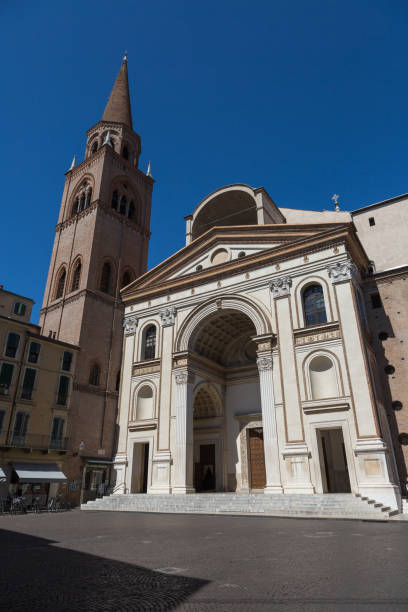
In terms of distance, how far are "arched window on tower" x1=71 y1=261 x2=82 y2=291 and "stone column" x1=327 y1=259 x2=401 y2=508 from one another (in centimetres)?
2015

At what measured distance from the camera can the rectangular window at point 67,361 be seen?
→ 86.5 ft

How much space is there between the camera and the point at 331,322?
706 inches

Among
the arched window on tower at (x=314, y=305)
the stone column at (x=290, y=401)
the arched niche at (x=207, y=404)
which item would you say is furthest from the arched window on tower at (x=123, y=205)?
the arched window on tower at (x=314, y=305)

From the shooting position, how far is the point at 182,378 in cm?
2136

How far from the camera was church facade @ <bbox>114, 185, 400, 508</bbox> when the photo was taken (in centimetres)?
1666

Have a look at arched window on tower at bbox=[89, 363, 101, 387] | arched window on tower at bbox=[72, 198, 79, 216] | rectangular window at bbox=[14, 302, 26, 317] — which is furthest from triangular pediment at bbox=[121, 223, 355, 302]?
arched window on tower at bbox=[72, 198, 79, 216]

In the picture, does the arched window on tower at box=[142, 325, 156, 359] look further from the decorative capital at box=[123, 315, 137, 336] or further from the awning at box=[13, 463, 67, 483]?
the awning at box=[13, 463, 67, 483]

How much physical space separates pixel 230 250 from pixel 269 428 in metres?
10.4

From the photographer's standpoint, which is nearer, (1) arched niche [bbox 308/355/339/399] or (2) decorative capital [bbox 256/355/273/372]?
(1) arched niche [bbox 308/355/339/399]

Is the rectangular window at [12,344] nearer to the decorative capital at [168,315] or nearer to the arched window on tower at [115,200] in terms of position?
the decorative capital at [168,315]

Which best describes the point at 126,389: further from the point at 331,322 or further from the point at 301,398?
the point at 331,322

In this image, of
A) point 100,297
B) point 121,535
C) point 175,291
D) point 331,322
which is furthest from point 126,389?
point 121,535

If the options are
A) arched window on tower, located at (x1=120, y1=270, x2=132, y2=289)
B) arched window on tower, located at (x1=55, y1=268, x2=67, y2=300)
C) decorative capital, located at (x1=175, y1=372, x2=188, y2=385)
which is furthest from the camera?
arched window on tower, located at (x1=120, y1=270, x2=132, y2=289)

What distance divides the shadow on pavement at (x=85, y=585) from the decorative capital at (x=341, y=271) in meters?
15.6
